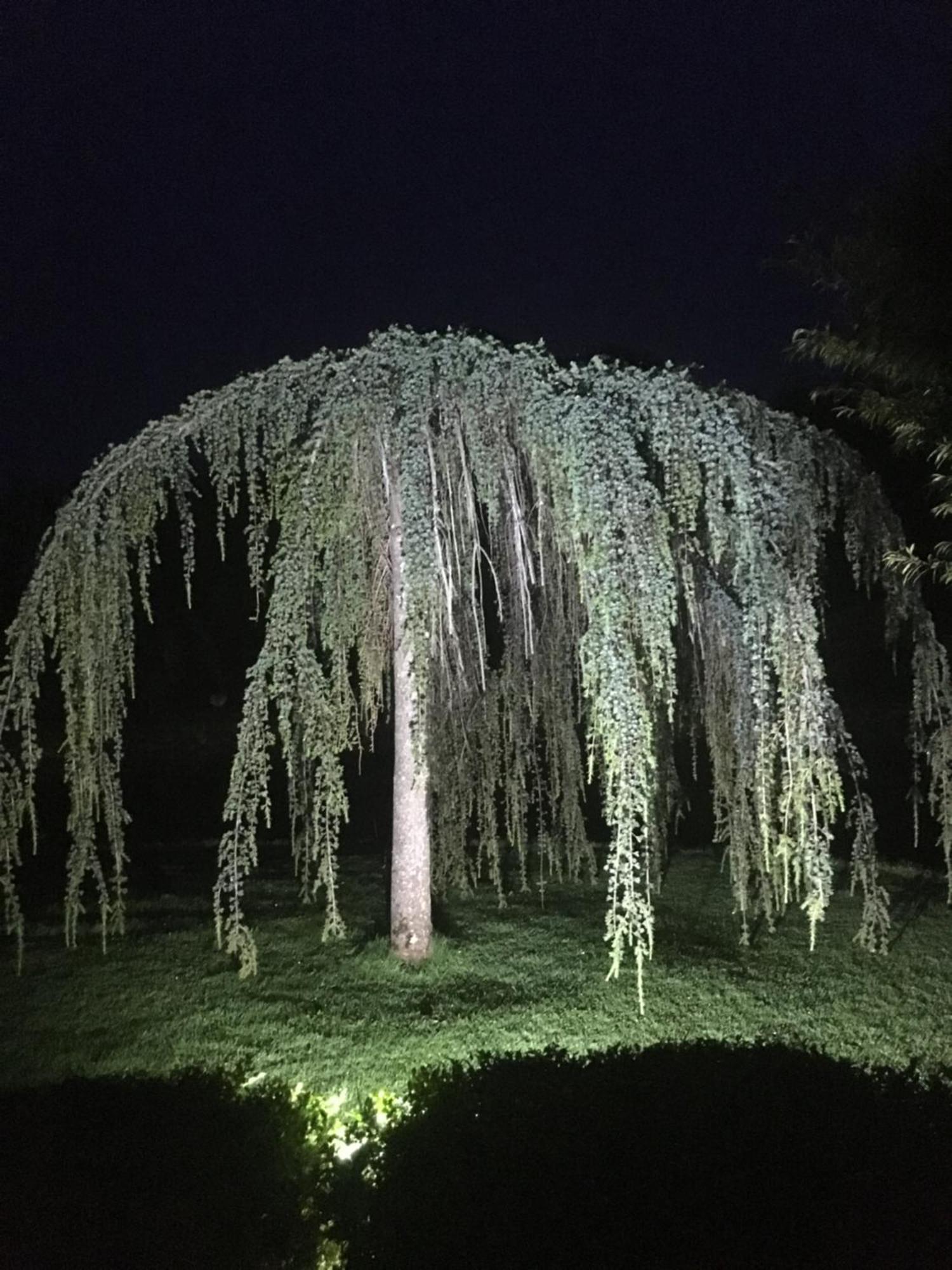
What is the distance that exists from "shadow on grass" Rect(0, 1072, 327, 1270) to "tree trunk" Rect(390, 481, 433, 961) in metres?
A: 1.63

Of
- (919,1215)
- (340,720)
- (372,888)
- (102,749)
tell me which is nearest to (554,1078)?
(919,1215)

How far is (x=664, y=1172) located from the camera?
131 inches

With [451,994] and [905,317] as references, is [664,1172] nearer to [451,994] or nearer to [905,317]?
[451,994]

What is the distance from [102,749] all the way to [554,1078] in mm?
2635

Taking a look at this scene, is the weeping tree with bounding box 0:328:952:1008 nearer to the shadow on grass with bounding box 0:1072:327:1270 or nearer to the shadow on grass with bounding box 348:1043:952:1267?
the shadow on grass with bounding box 348:1043:952:1267

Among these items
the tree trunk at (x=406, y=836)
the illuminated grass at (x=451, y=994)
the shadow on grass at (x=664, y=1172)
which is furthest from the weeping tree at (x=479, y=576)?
the shadow on grass at (x=664, y=1172)

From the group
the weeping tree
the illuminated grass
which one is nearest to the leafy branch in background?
the weeping tree

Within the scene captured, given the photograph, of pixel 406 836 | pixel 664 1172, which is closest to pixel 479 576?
pixel 406 836

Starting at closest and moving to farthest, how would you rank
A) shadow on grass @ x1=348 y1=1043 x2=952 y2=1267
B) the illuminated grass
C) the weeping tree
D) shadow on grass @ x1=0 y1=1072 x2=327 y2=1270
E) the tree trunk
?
shadow on grass @ x1=348 y1=1043 x2=952 y2=1267, shadow on grass @ x1=0 y1=1072 x2=327 y2=1270, the weeping tree, the illuminated grass, the tree trunk

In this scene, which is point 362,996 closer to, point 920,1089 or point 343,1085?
point 343,1085

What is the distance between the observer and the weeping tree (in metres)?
4.17

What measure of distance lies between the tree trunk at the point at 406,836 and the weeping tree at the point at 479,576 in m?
0.02

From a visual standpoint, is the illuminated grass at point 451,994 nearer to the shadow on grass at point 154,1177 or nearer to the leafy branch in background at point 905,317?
the shadow on grass at point 154,1177

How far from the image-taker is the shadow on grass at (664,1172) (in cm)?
300
